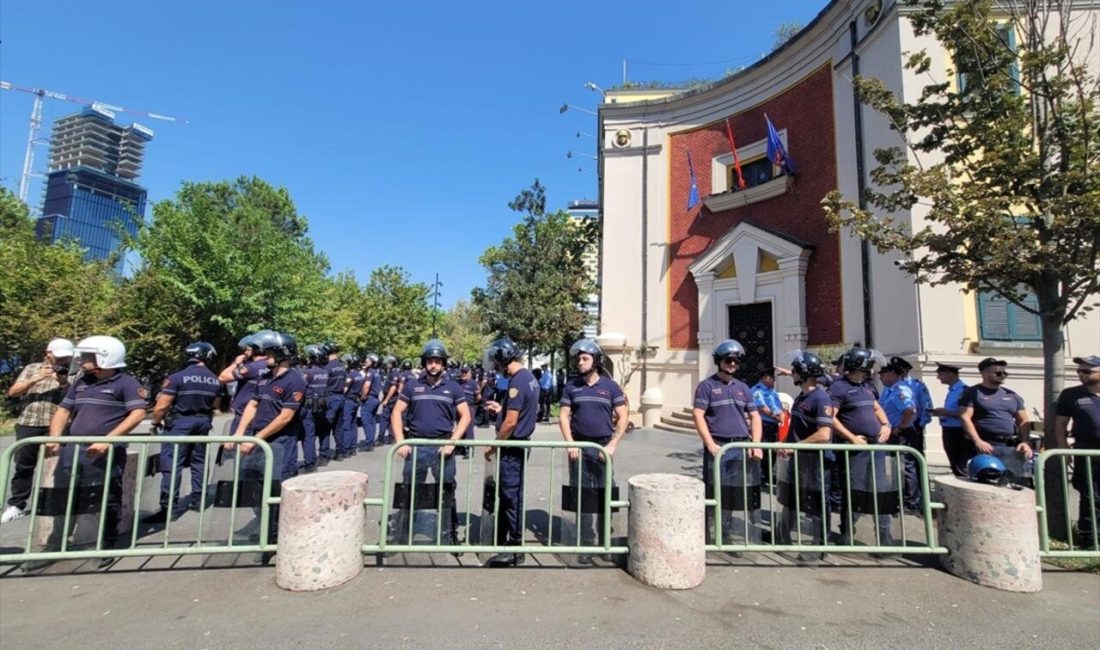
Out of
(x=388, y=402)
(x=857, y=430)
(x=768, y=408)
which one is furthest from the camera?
(x=388, y=402)

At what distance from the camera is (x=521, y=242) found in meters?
21.8

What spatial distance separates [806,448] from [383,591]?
11.5 feet

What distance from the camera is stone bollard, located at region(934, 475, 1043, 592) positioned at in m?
3.87

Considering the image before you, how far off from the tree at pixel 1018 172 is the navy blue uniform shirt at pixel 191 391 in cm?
771

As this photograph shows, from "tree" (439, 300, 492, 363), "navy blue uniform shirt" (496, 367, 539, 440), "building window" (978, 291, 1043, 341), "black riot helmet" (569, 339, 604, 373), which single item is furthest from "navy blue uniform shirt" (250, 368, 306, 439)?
"tree" (439, 300, 492, 363)

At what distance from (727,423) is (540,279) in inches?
649

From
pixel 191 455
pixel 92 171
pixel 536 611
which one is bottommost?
pixel 536 611

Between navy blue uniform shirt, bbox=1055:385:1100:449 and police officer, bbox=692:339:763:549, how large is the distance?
2824 millimetres

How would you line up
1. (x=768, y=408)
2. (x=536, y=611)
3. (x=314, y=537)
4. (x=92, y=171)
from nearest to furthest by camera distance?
(x=536, y=611)
(x=314, y=537)
(x=768, y=408)
(x=92, y=171)

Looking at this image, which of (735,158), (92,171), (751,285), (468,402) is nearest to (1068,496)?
(468,402)

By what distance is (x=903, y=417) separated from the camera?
624 cm

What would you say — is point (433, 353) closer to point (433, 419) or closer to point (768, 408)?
point (433, 419)

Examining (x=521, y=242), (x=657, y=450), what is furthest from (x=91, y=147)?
(x=657, y=450)

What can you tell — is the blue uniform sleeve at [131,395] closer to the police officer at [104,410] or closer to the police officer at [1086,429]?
the police officer at [104,410]
